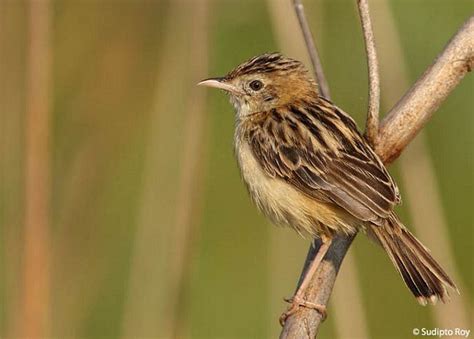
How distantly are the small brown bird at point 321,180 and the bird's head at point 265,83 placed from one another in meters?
0.01

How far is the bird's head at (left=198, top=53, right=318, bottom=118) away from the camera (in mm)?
4973

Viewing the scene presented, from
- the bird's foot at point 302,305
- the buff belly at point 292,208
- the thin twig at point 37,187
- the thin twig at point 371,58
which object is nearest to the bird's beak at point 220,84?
the buff belly at point 292,208

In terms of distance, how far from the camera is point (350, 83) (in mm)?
7312

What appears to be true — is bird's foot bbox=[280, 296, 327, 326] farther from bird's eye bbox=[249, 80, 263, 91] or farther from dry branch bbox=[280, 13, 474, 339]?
bird's eye bbox=[249, 80, 263, 91]

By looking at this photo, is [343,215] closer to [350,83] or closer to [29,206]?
[29,206]

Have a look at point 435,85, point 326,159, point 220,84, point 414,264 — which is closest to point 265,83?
point 220,84

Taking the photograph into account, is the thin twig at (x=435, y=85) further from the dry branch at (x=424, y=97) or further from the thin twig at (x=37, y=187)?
the thin twig at (x=37, y=187)

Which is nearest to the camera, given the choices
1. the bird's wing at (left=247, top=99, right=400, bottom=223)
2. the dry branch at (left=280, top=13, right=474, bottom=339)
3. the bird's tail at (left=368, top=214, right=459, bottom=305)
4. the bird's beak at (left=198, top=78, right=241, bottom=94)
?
the dry branch at (left=280, top=13, right=474, bottom=339)

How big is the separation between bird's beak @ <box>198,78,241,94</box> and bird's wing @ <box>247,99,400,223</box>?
293 mm

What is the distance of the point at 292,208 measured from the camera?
176 inches

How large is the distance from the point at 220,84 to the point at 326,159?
761mm

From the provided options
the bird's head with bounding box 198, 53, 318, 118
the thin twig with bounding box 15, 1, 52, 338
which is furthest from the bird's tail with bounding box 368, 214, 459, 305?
the thin twig with bounding box 15, 1, 52, 338

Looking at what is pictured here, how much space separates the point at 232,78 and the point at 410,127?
3.93 feet

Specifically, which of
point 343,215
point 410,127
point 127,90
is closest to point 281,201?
point 343,215
